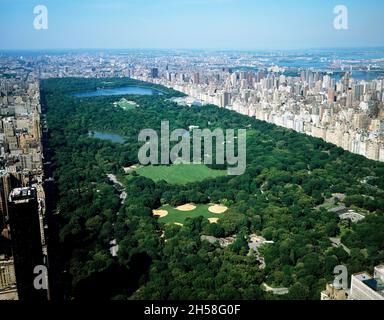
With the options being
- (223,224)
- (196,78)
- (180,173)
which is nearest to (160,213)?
(223,224)

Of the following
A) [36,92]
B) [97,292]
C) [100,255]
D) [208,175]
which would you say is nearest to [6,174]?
[100,255]

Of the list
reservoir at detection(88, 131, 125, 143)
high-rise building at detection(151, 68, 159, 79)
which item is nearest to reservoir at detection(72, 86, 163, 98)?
high-rise building at detection(151, 68, 159, 79)

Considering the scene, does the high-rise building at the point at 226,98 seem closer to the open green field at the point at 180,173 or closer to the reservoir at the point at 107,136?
the reservoir at the point at 107,136

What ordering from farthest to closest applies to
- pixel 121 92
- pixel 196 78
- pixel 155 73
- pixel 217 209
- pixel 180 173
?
pixel 155 73 < pixel 196 78 < pixel 121 92 < pixel 180 173 < pixel 217 209

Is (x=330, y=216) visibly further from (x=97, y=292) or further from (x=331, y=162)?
(x=97, y=292)

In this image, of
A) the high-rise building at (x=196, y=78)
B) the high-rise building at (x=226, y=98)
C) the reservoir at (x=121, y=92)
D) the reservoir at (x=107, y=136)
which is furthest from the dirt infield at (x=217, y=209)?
the high-rise building at (x=196, y=78)

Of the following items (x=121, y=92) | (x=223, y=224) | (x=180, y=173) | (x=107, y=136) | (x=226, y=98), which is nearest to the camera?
(x=223, y=224)

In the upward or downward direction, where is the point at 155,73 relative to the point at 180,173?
upward

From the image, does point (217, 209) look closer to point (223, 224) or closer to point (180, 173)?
point (223, 224)
